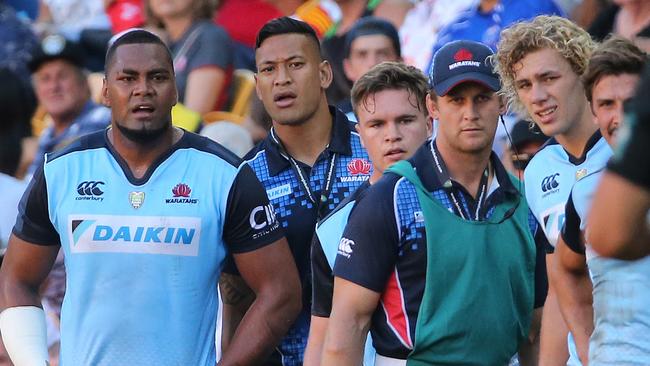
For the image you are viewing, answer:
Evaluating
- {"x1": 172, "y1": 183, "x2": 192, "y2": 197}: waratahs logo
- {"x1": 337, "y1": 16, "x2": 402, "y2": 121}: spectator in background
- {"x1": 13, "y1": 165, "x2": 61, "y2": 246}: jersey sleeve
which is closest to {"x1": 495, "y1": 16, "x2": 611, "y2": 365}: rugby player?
{"x1": 172, "y1": 183, "x2": 192, "y2": 197}: waratahs logo

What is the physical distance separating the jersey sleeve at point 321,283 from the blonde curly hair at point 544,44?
4.23ft

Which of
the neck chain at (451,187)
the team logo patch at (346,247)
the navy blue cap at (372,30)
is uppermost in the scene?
the navy blue cap at (372,30)

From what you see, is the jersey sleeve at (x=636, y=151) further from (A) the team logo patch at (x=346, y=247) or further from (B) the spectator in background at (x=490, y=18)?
(B) the spectator in background at (x=490, y=18)

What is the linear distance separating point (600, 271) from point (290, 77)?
255 centimetres

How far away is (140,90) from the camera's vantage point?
6496 millimetres

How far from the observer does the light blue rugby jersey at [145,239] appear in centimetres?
628

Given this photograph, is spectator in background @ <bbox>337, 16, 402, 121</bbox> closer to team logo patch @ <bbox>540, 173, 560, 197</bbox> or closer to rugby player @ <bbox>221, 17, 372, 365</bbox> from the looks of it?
rugby player @ <bbox>221, 17, 372, 365</bbox>

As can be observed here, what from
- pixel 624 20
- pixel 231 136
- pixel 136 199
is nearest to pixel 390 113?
pixel 136 199

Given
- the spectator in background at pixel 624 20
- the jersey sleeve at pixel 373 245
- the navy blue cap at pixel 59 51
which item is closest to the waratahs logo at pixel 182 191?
the jersey sleeve at pixel 373 245

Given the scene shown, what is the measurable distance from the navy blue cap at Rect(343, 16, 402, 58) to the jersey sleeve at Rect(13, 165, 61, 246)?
12.3 feet

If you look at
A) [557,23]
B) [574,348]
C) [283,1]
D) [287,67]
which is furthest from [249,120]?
[574,348]

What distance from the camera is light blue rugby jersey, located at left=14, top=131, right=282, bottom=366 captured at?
6.28 metres

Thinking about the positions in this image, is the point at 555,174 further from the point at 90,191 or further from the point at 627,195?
the point at 627,195

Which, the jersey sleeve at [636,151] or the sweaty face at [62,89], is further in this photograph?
the sweaty face at [62,89]
